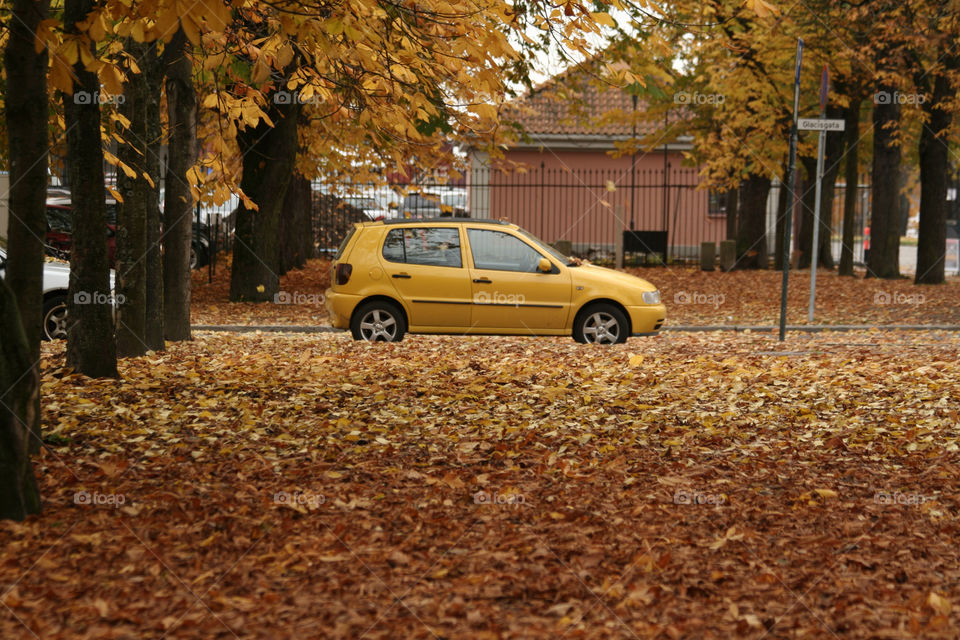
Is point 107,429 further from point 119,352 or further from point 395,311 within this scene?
point 395,311

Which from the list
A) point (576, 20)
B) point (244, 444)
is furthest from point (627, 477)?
point (576, 20)

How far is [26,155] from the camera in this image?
575 cm

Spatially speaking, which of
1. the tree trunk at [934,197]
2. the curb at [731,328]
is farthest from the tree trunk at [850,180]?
the curb at [731,328]

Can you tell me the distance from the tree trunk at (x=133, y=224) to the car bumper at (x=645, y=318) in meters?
5.78

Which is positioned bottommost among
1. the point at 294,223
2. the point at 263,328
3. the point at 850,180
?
the point at 263,328

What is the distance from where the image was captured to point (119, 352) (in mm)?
10031

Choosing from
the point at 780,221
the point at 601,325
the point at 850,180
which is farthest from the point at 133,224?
the point at 780,221

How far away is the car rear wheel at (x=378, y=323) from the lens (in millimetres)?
12391

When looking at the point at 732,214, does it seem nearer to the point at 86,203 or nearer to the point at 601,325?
the point at 601,325

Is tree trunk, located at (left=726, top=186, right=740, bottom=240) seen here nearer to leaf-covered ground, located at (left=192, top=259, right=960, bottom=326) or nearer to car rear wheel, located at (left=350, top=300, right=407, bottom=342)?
leaf-covered ground, located at (left=192, top=259, right=960, bottom=326)

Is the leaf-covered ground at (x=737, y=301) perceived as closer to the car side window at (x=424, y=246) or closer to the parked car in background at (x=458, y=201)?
the car side window at (x=424, y=246)

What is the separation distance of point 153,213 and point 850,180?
21958 millimetres

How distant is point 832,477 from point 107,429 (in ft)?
15.5

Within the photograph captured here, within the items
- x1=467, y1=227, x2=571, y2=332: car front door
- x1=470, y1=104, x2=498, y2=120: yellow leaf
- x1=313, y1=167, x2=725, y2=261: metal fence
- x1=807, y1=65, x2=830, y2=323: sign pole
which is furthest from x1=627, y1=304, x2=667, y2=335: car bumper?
x1=313, y1=167, x2=725, y2=261: metal fence
